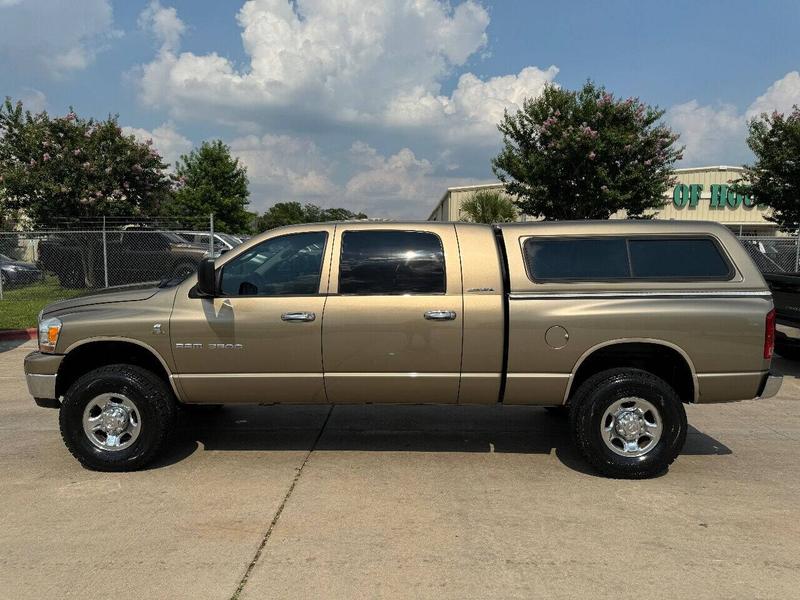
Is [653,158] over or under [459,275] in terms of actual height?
over

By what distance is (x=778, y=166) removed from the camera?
1476 cm

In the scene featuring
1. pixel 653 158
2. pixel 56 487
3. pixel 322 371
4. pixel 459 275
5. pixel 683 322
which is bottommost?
pixel 56 487

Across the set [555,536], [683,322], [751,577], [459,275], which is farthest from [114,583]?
[683,322]

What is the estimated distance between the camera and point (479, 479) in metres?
4.44

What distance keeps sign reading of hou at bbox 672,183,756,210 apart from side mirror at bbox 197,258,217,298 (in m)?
44.0

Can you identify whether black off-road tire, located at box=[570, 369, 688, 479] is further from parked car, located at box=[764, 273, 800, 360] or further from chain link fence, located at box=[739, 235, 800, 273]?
chain link fence, located at box=[739, 235, 800, 273]

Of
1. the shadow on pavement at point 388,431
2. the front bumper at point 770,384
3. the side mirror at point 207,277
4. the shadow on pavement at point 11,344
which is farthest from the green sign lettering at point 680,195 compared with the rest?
the side mirror at point 207,277

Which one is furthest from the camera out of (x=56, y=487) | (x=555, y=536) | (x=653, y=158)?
(x=653, y=158)

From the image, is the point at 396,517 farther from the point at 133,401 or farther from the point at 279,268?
the point at 133,401

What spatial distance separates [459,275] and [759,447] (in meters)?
3.13

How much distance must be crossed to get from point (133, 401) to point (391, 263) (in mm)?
2181

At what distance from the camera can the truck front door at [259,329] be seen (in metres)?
4.42

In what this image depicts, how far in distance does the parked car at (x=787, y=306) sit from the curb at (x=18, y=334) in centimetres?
1156

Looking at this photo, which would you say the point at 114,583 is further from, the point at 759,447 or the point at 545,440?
the point at 759,447
